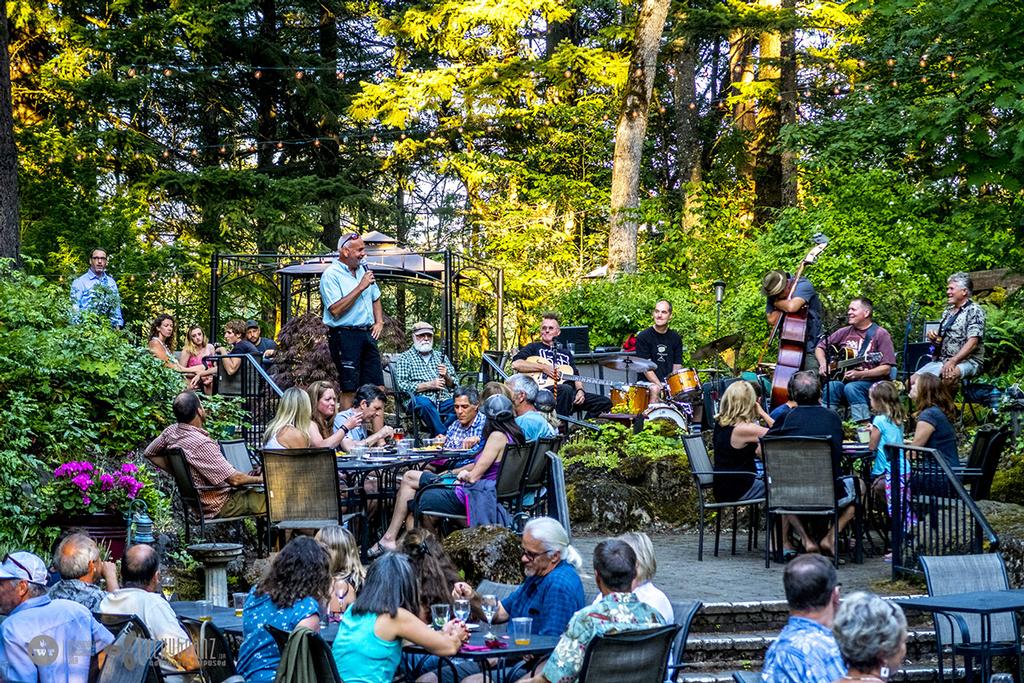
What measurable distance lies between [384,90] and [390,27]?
1.62 m

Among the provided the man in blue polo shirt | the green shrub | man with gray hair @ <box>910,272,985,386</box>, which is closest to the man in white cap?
the green shrub

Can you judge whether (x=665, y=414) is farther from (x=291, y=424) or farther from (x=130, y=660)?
(x=130, y=660)

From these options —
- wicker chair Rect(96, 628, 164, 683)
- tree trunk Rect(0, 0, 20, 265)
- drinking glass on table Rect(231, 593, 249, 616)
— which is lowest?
drinking glass on table Rect(231, 593, 249, 616)

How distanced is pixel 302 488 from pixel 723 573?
10.6ft

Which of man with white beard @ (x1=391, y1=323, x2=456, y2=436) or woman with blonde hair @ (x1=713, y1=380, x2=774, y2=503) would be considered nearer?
woman with blonde hair @ (x1=713, y1=380, x2=774, y2=503)

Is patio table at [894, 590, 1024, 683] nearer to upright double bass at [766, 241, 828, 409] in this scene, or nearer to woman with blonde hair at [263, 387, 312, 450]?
woman with blonde hair at [263, 387, 312, 450]

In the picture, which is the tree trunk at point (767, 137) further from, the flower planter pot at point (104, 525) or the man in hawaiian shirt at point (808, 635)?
the man in hawaiian shirt at point (808, 635)

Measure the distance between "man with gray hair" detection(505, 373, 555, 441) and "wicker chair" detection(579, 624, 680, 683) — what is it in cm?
539

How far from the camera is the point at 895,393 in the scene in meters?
10.8

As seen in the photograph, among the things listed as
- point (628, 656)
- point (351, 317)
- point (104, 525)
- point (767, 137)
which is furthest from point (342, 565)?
point (767, 137)

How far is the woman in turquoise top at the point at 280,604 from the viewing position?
5.88 metres

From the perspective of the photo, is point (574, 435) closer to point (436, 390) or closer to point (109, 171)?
point (436, 390)

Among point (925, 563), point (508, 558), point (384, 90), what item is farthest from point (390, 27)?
point (925, 563)

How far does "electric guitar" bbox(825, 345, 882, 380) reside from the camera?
14.0 m
